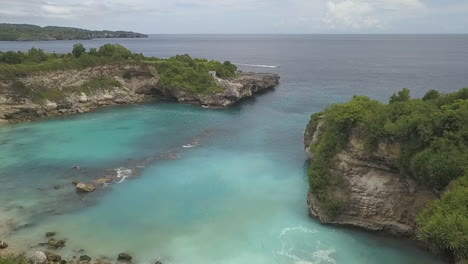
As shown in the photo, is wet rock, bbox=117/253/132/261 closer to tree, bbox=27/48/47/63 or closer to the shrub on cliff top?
the shrub on cliff top

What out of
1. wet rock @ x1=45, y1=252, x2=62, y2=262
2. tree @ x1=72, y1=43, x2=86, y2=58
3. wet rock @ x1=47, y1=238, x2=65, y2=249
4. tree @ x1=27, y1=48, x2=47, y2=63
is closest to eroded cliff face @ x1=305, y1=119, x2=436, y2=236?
wet rock @ x1=45, y1=252, x2=62, y2=262

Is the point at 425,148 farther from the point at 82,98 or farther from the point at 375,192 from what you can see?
the point at 82,98

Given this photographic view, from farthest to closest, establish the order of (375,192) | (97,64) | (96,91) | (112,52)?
(112,52)
(97,64)
(96,91)
(375,192)

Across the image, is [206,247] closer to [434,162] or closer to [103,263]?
[103,263]

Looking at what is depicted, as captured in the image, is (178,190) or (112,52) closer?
(178,190)

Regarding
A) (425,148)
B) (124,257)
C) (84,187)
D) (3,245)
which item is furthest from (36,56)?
(425,148)

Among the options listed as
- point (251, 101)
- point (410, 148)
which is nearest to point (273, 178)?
point (410, 148)

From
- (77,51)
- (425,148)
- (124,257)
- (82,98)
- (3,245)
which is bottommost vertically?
(3,245)
